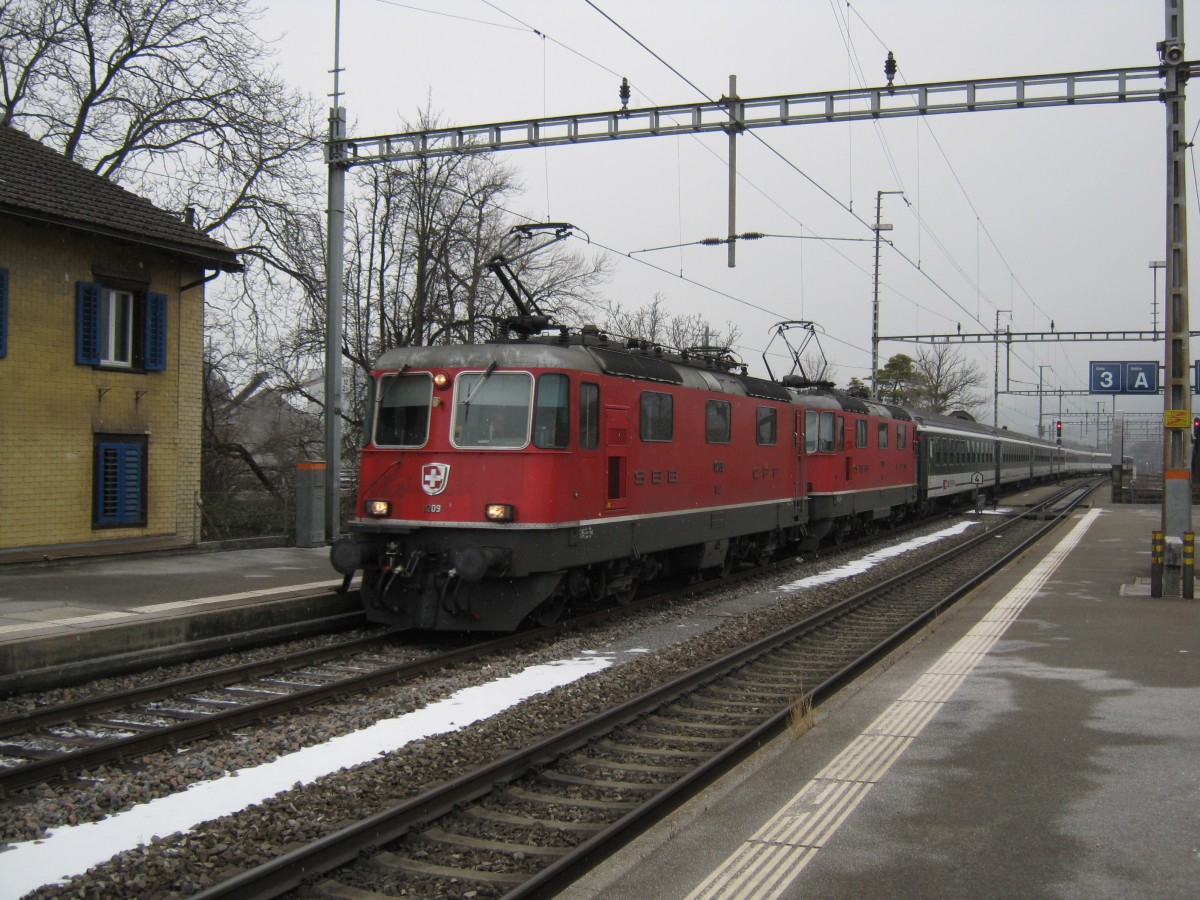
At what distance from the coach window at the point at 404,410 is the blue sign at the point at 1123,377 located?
95.3 ft

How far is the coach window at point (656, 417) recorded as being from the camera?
12898 millimetres

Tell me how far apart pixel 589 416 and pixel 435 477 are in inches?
70.1

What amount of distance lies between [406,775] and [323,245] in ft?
67.6

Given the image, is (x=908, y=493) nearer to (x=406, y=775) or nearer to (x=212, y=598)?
(x=212, y=598)

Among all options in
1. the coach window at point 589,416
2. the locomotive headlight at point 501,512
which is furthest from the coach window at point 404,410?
the coach window at point 589,416

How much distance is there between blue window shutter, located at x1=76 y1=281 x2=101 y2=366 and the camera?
51.0 feet

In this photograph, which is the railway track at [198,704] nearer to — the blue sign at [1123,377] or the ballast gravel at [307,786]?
the ballast gravel at [307,786]

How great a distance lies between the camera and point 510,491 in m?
10.9

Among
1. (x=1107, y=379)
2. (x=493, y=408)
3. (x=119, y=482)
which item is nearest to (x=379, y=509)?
(x=493, y=408)

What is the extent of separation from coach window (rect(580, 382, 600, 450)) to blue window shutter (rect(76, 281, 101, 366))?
27.7 feet

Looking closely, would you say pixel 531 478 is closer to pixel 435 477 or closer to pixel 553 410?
pixel 553 410

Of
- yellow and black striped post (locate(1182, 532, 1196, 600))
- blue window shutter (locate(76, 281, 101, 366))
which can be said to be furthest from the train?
blue window shutter (locate(76, 281, 101, 366))

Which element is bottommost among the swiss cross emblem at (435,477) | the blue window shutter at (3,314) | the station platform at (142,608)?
the station platform at (142,608)

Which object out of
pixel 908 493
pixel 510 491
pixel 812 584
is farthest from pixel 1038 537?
pixel 510 491
